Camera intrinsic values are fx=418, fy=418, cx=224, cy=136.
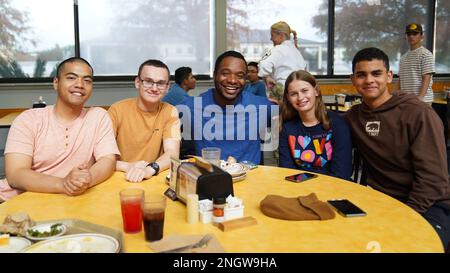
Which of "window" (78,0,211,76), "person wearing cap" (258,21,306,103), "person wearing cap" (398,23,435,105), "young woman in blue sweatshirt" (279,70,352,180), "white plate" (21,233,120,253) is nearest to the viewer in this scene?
"white plate" (21,233,120,253)

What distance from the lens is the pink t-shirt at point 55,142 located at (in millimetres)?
2143

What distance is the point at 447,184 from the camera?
7.06 feet

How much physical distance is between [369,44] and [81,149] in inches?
248

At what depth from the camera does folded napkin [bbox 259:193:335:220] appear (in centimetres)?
154

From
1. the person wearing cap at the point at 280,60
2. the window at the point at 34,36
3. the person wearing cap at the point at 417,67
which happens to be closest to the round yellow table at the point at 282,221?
the person wearing cap at the point at 280,60

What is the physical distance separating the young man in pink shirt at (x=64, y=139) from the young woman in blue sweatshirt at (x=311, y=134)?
106 centimetres

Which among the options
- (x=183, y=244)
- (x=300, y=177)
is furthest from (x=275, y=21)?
(x=183, y=244)

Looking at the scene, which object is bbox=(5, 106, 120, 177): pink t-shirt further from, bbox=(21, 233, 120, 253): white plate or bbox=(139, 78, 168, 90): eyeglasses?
bbox=(21, 233, 120, 253): white plate

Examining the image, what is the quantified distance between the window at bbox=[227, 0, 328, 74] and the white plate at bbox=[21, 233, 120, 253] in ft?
18.8

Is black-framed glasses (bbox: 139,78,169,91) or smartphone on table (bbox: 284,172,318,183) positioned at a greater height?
black-framed glasses (bbox: 139,78,169,91)

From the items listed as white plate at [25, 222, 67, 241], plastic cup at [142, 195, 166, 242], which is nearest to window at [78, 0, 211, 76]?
white plate at [25, 222, 67, 241]

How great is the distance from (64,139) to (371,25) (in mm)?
6444

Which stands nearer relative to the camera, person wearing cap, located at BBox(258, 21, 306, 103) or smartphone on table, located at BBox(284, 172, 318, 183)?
smartphone on table, located at BBox(284, 172, 318, 183)
